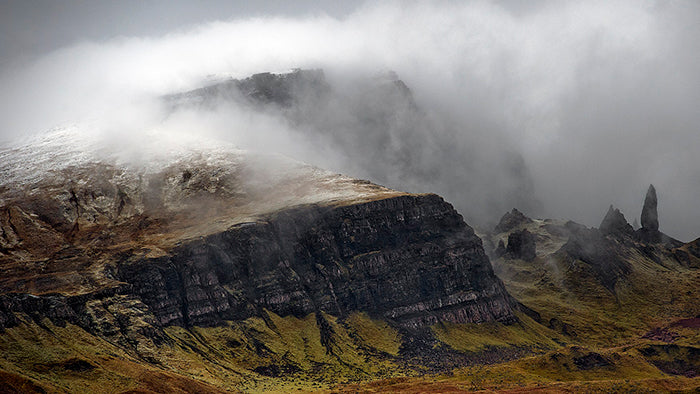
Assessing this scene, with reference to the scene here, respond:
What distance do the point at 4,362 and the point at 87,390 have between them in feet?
104

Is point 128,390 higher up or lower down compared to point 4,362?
lower down

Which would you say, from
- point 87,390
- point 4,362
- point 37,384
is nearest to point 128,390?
point 87,390

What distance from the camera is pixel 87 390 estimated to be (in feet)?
634

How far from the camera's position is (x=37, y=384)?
182625mm

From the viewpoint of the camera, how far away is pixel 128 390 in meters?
200

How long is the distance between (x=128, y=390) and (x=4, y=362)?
42772 millimetres

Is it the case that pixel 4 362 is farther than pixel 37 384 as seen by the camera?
Yes

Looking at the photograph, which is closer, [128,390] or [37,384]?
[37,384]

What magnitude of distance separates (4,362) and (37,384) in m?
24.6

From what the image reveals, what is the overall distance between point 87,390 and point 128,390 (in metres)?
13.1

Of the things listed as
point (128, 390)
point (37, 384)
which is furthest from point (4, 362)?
point (128, 390)

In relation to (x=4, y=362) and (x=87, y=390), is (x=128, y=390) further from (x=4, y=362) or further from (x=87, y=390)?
(x=4, y=362)

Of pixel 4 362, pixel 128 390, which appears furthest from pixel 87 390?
pixel 4 362

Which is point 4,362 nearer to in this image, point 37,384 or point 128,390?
point 37,384
